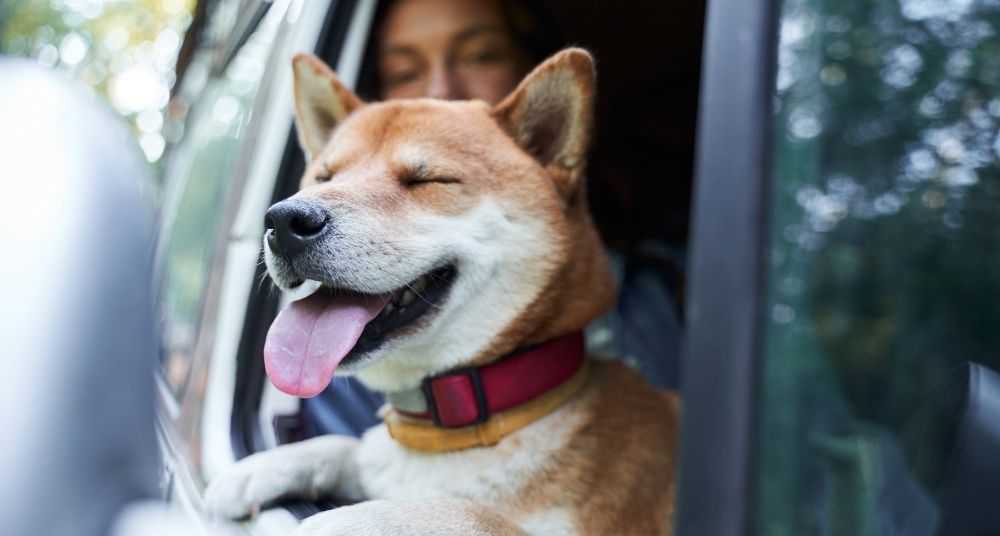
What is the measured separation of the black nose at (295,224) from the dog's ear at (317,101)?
57cm

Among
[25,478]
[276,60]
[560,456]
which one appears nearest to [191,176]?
[276,60]

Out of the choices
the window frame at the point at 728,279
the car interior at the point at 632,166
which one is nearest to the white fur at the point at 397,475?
the car interior at the point at 632,166

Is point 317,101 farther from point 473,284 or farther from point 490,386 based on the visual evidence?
point 490,386

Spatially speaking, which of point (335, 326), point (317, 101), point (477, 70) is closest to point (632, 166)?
point (477, 70)

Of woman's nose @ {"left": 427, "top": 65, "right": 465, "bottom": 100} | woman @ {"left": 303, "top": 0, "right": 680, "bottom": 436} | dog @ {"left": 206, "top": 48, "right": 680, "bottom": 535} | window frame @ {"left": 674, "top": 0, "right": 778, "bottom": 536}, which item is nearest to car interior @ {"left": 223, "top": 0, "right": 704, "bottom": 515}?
woman @ {"left": 303, "top": 0, "right": 680, "bottom": 436}

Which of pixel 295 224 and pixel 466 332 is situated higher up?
pixel 295 224

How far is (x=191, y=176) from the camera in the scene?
12.4ft

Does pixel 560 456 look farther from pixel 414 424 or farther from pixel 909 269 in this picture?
pixel 909 269

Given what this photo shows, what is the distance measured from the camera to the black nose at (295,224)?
4.61 ft

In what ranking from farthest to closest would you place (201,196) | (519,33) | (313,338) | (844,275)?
1. (201,196)
2. (519,33)
3. (313,338)
4. (844,275)

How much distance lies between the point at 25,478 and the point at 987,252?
5.40 ft

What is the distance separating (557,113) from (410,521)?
96cm

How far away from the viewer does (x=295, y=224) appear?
142 cm

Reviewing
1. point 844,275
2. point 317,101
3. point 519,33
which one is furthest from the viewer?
point 519,33
